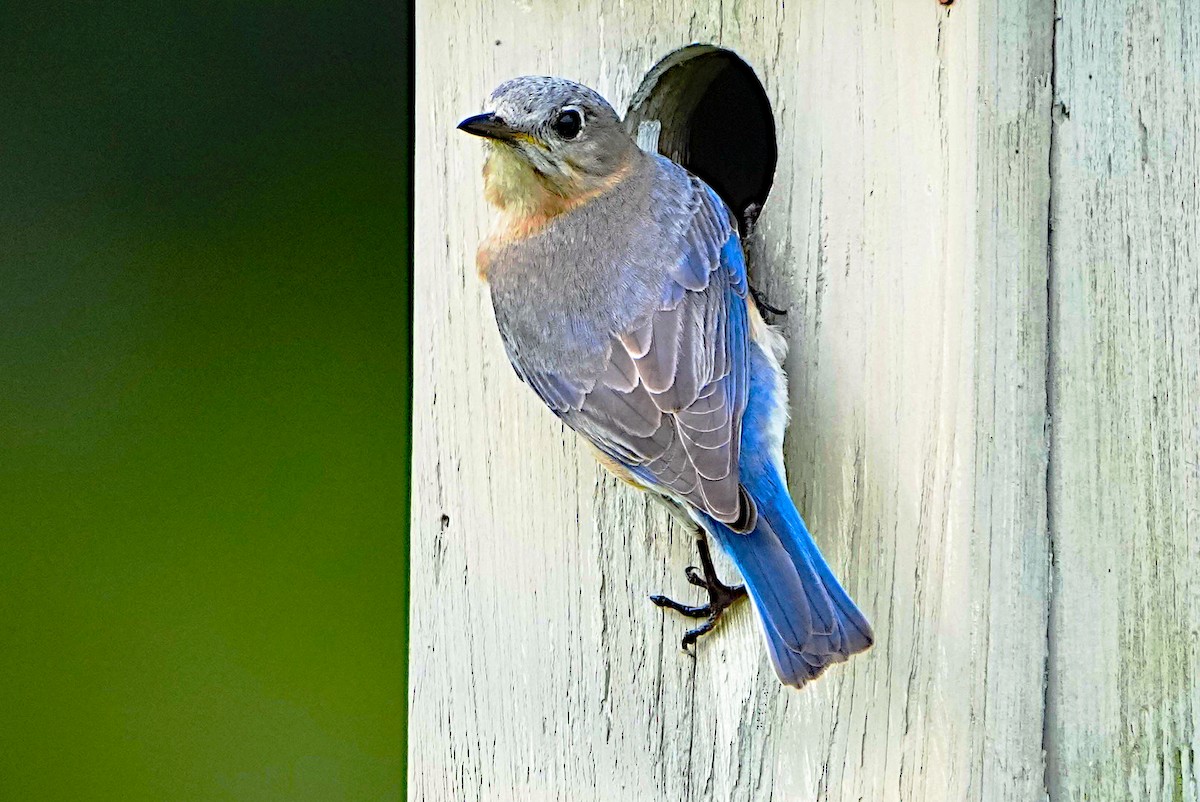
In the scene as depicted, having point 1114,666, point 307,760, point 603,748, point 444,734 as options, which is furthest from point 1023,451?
point 307,760

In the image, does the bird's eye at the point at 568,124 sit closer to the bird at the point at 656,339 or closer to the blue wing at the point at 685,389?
the bird at the point at 656,339

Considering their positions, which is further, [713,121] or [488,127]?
[713,121]

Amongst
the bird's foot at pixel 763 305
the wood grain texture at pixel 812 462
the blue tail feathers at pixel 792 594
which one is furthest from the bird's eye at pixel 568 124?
the blue tail feathers at pixel 792 594

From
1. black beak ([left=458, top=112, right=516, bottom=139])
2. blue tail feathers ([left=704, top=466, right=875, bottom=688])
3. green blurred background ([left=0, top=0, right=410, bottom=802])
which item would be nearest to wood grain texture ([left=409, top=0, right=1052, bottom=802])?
blue tail feathers ([left=704, top=466, right=875, bottom=688])

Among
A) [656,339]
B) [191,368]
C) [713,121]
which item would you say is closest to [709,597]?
[656,339]

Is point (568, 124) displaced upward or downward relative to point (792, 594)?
upward

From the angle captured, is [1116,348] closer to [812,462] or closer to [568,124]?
[812,462]

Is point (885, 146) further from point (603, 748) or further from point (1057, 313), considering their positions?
point (603, 748)
